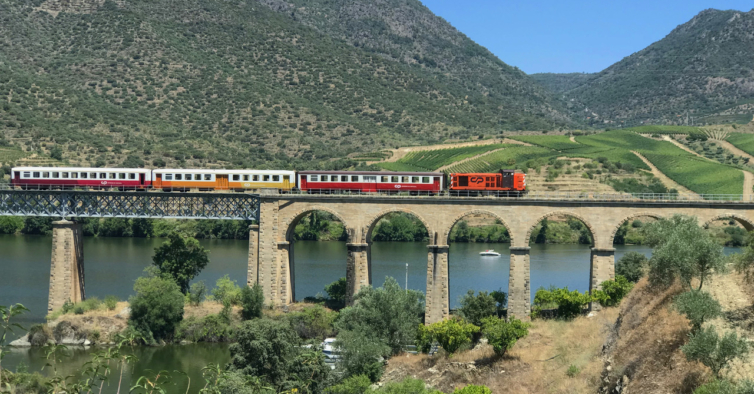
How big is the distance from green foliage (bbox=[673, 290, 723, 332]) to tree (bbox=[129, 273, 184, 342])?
1413 inches

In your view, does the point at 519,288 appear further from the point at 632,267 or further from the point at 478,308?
the point at 632,267

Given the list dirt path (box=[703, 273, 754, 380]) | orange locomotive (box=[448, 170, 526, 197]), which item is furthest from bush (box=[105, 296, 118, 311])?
dirt path (box=[703, 273, 754, 380])

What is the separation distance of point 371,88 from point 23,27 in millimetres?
73598

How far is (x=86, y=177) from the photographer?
5941 cm

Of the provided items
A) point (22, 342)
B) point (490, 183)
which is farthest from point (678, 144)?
point (22, 342)

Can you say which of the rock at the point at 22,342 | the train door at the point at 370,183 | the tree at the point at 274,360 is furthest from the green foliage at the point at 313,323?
the rock at the point at 22,342

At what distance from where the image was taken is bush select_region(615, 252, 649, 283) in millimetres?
55831

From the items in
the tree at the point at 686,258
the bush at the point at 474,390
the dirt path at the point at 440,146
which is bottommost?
the bush at the point at 474,390

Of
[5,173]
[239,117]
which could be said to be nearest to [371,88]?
[239,117]

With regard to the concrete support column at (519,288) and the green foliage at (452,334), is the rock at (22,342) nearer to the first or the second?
the green foliage at (452,334)

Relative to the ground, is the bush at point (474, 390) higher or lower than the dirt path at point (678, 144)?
lower

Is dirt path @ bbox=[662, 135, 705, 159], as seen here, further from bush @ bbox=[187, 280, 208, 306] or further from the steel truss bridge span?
bush @ bbox=[187, 280, 208, 306]

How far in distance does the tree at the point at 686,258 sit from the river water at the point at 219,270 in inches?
1039

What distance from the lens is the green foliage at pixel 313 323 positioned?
52969 mm
